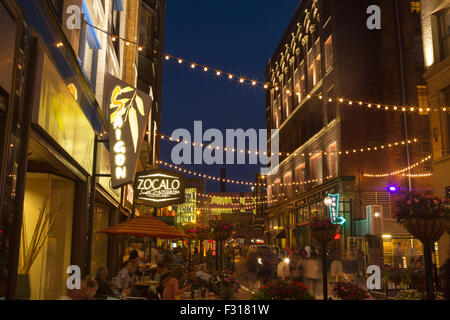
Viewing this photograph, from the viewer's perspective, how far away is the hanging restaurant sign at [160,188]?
63.1ft

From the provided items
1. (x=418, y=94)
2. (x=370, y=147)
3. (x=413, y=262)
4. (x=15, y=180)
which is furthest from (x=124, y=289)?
(x=418, y=94)

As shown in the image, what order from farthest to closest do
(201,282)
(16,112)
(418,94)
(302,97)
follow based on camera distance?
(302,97) < (418,94) < (201,282) < (16,112)

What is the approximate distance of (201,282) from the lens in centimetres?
1155

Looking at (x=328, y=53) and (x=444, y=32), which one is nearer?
(x=444, y=32)

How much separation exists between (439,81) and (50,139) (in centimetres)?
1689

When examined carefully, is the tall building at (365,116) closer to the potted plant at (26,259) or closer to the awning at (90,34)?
the awning at (90,34)

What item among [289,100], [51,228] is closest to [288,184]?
[289,100]

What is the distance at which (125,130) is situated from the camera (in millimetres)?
12812

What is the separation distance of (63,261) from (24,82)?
6.32m

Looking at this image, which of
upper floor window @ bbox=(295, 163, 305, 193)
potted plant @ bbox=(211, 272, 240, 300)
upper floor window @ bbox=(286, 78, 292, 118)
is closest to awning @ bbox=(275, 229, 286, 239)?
upper floor window @ bbox=(295, 163, 305, 193)

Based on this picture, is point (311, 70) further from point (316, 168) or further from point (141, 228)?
point (141, 228)

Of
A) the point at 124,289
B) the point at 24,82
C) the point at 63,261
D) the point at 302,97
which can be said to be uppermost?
the point at 302,97

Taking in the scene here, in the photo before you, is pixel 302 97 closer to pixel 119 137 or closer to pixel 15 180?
pixel 119 137

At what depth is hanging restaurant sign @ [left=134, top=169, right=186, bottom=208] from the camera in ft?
63.1
